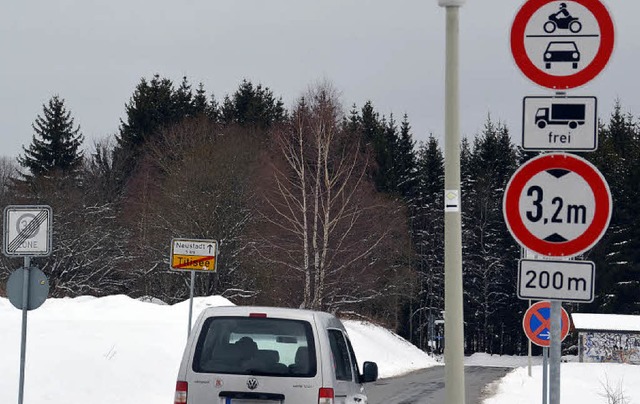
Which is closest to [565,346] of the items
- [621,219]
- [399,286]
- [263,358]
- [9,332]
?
[621,219]

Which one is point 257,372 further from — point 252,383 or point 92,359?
point 92,359

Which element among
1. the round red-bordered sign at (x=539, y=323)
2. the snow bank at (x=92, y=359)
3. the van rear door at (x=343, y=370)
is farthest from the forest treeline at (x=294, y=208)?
the van rear door at (x=343, y=370)

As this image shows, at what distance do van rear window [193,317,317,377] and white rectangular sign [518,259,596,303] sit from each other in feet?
14.8

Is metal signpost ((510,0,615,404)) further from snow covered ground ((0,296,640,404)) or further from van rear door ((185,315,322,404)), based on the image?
snow covered ground ((0,296,640,404))

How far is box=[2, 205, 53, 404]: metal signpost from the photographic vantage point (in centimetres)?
1542

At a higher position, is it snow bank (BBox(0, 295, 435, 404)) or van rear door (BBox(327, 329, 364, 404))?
van rear door (BBox(327, 329, 364, 404))

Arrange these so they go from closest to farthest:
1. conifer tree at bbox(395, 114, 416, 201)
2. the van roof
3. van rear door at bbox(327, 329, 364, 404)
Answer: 1. the van roof
2. van rear door at bbox(327, 329, 364, 404)
3. conifer tree at bbox(395, 114, 416, 201)

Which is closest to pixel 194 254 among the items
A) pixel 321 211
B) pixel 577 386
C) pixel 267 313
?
pixel 267 313

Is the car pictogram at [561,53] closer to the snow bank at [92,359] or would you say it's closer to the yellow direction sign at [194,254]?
the snow bank at [92,359]

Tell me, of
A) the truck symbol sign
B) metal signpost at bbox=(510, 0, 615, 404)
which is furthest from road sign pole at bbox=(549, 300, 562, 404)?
the truck symbol sign

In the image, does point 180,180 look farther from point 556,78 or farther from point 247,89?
point 556,78

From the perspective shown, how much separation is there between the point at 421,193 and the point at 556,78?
77.3 metres

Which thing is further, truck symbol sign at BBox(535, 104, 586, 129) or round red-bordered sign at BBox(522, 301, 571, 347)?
round red-bordered sign at BBox(522, 301, 571, 347)

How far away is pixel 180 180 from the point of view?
58688 mm
